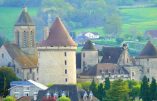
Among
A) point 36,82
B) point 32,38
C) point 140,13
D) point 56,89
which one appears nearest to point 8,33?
point 140,13

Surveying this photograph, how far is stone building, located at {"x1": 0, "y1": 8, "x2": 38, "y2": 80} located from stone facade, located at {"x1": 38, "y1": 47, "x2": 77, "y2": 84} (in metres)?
2.77

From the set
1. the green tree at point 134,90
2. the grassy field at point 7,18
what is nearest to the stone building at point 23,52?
the green tree at point 134,90

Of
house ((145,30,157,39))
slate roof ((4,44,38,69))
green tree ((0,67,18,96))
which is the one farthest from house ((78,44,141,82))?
house ((145,30,157,39))

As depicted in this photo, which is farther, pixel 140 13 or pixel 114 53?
pixel 140 13

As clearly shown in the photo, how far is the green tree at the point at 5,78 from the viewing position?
103 meters

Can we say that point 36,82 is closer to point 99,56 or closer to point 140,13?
point 99,56

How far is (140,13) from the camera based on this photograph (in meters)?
187

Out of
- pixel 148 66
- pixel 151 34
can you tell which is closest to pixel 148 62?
pixel 148 66

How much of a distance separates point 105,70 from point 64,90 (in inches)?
785

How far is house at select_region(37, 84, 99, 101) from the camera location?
91625 mm

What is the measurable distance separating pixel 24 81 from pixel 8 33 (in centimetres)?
6884

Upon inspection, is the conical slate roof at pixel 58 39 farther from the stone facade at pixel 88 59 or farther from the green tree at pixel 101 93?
the green tree at pixel 101 93

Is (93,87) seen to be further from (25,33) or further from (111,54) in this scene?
(25,33)

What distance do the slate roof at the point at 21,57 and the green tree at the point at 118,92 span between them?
60.6 ft
